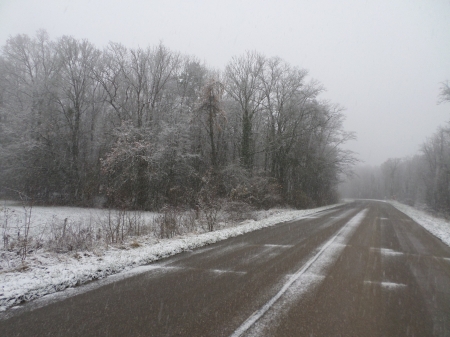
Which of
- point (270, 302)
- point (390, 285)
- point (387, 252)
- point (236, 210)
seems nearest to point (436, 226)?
point (387, 252)

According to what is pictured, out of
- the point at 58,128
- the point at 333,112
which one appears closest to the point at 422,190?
the point at 333,112

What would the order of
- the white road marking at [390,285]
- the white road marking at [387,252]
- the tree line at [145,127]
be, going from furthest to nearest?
1. the tree line at [145,127]
2. the white road marking at [387,252]
3. the white road marking at [390,285]

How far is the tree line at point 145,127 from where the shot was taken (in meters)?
25.1

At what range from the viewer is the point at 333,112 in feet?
129

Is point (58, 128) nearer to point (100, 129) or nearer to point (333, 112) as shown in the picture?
point (100, 129)

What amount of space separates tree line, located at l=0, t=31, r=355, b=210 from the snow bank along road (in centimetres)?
1131

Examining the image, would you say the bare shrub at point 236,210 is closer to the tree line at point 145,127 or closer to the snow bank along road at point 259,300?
the tree line at point 145,127

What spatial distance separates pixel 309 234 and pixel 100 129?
2533 cm

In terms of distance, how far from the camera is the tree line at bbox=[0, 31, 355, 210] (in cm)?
2511

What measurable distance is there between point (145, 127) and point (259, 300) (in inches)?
917

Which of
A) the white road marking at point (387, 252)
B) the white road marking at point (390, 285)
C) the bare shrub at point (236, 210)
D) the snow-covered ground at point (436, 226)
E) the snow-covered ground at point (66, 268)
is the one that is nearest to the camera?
the snow-covered ground at point (66, 268)

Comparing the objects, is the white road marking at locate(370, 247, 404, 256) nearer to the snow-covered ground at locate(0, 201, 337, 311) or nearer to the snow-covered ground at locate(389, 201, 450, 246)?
the snow-covered ground at locate(389, 201, 450, 246)

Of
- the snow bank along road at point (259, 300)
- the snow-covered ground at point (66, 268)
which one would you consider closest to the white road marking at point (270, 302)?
the snow bank along road at point (259, 300)

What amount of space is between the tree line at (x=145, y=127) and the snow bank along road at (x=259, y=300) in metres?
11.3
